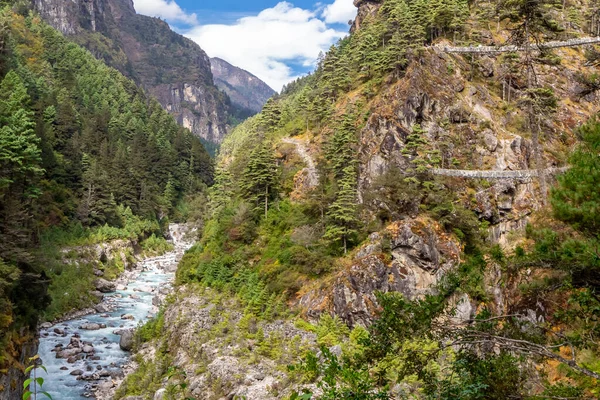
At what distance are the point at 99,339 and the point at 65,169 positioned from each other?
101 ft

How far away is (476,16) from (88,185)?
54474mm

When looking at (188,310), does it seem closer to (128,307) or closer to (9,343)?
(9,343)

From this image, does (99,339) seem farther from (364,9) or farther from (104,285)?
(364,9)

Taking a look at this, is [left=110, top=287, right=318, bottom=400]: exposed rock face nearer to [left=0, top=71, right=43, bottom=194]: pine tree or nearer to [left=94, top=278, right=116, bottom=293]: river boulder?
[left=0, top=71, right=43, bottom=194]: pine tree

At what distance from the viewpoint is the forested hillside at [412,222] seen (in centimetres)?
Answer: 695

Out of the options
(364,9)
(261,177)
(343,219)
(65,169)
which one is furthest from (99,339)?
(364,9)

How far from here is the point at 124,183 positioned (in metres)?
65.9

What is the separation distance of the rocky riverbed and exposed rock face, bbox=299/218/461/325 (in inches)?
563

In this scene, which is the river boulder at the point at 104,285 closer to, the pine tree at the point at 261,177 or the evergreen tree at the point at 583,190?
the pine tree at the point at 261,177

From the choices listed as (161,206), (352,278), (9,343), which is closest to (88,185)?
(161,206)

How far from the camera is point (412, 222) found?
25.3m

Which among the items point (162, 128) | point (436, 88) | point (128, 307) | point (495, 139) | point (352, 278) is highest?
point (162, 128)

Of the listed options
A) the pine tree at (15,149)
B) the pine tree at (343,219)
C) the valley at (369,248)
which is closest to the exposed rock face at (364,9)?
the valley at (369,248)

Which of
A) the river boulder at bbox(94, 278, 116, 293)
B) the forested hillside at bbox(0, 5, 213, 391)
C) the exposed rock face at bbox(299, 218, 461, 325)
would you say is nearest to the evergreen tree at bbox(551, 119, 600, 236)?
the exposed rock face at bbox(299, 218, 461, 325)
